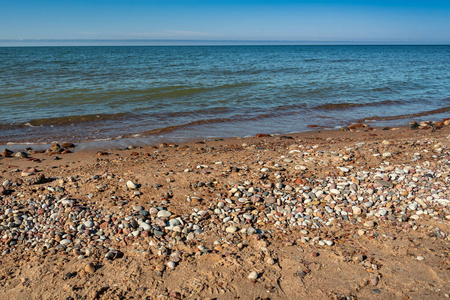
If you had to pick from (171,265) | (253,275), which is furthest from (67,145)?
(253,275)

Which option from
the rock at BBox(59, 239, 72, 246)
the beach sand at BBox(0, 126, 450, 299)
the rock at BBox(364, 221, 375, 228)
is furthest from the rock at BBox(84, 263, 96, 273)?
the rock at BBox(364, 221, 375, 228)

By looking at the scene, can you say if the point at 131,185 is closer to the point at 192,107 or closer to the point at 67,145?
the point at 67,145

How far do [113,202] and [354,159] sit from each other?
4.61 metres

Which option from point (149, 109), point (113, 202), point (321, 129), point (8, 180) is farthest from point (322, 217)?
point (149, 109)

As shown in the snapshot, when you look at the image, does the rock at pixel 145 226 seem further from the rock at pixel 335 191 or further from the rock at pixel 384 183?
the rock at pixel 384 183

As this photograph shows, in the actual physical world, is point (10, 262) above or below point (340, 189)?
below

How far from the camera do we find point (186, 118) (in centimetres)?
1287

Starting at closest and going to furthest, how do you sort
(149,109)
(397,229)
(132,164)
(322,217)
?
1. (397,229)
2. (322,217)
3. (132,164)
4. (149,109)

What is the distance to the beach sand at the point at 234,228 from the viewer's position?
137 inches

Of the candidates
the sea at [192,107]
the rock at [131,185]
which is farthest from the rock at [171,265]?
the sea at [192,107]

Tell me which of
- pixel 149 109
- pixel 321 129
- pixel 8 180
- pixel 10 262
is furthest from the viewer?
pixel 149 109

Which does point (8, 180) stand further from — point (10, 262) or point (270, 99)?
point (270, 99)

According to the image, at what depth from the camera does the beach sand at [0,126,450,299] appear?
11.4 ft

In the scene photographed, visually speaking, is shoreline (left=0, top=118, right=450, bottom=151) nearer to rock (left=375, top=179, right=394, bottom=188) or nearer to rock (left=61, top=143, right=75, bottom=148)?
rock (left=61, top=143, right=75, bottom=148)
